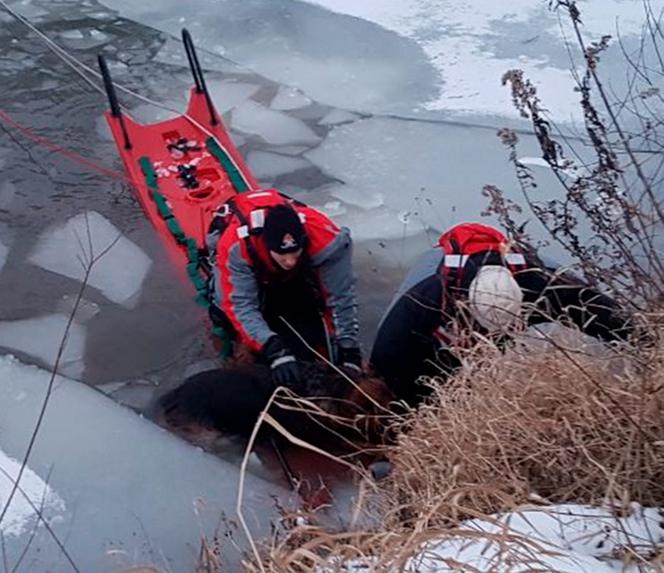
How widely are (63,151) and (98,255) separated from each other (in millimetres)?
1026

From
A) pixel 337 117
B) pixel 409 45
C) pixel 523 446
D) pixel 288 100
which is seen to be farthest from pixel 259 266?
pixel 409 45

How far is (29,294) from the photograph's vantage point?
4.45m

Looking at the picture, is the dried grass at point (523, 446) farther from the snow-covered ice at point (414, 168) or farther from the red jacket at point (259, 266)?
the snow-covered ice at point (414, 168)

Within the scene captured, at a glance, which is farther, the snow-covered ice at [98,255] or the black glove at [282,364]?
the snow-covered ice at [98,255]

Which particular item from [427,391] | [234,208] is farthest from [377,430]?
[234,208]

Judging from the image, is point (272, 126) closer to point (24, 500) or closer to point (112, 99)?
point (112, 99)

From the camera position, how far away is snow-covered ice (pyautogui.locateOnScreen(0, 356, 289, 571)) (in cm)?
317

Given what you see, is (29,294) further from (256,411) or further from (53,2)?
(53,2)

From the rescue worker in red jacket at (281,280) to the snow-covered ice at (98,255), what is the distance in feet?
2.25

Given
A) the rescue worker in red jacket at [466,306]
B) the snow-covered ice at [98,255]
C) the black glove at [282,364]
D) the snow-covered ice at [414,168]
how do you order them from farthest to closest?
the snow-covered ice at [414,168], the snow-covered ice at [98,255], the black glove at [282,364], the rescue worker in red jacket at [466,306]

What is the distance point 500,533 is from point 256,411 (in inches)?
58.6

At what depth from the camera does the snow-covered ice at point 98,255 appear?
4527mm

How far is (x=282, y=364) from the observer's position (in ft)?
11.6

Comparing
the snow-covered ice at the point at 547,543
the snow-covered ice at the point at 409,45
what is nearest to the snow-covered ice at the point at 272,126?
the snow-covered ice at the point at 409,45
